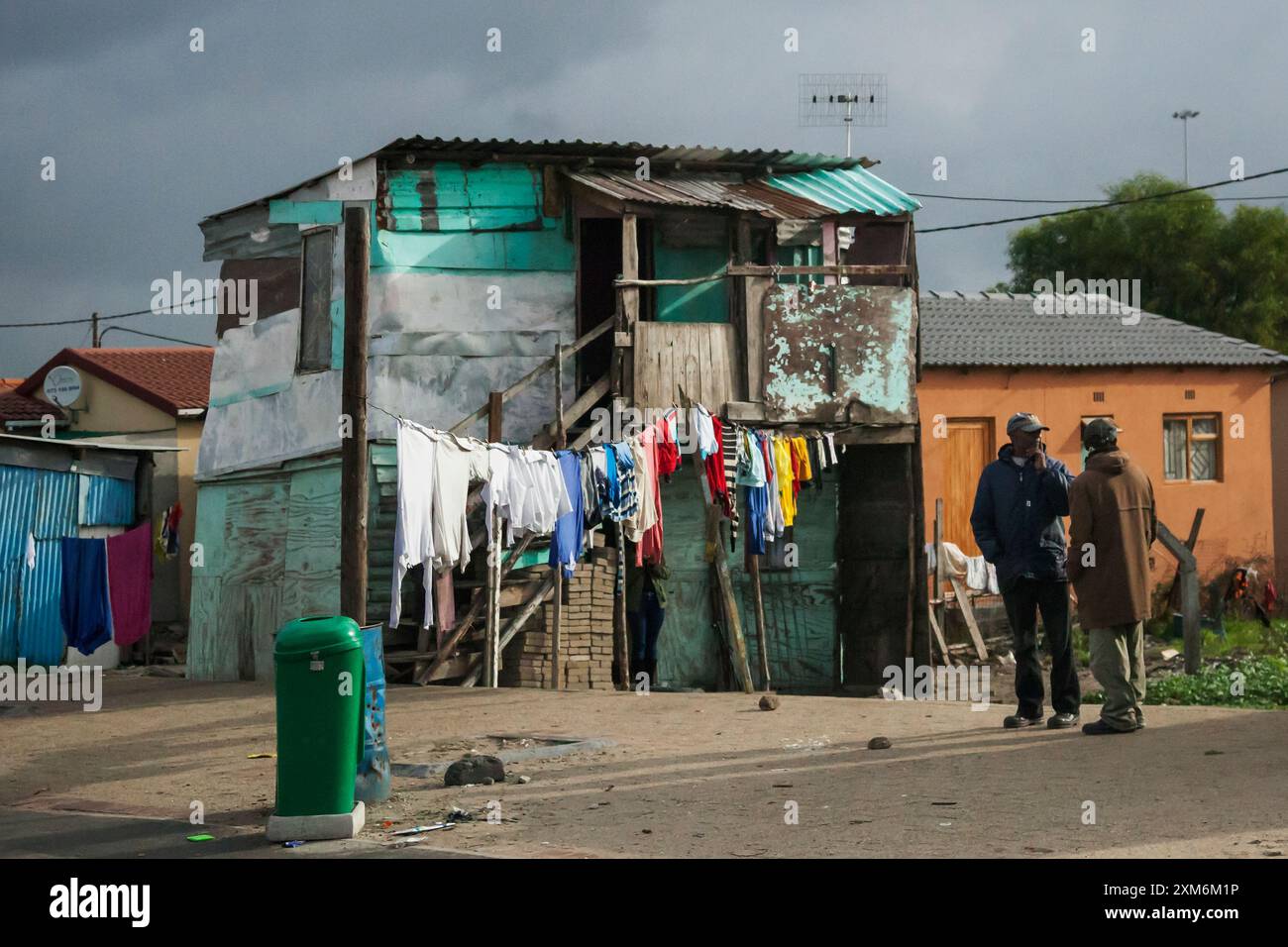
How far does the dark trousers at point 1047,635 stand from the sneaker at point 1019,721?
0.16 metres

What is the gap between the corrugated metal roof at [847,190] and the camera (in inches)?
782

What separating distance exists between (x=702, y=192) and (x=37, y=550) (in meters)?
11.3

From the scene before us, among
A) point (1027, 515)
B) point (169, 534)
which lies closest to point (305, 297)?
point (169, 534)

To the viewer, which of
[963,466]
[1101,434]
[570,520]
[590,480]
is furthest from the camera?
[963,466]

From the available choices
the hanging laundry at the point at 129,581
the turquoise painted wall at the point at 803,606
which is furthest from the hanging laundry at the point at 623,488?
the hanging laundry at the point at 129,581

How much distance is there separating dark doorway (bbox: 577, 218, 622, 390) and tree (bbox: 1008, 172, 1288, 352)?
2657 cm

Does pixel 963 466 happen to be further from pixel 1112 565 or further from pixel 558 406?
pixel 1112 565

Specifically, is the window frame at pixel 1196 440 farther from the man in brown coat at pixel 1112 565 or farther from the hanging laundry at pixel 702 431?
the man in brown coat at pixel 1112 565

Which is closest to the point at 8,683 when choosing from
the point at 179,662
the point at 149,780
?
the point at 179,662

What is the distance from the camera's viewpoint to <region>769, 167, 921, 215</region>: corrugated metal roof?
1986 cm

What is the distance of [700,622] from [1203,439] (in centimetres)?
1442

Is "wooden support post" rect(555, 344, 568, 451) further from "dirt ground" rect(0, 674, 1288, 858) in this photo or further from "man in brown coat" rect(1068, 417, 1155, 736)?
"man in brown coat" rect(1068, 417, 1155, 736)

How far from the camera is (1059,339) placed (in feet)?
96.8
